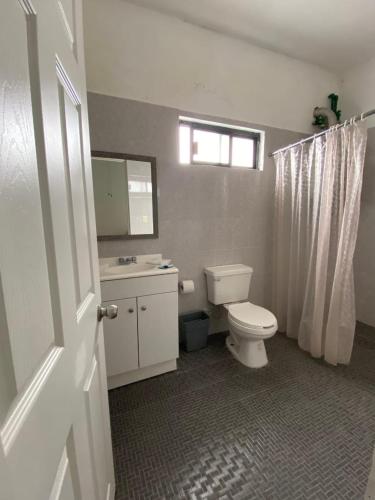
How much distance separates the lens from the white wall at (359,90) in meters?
2.29

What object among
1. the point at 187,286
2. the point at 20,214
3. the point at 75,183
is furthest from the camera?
the point at 187,286

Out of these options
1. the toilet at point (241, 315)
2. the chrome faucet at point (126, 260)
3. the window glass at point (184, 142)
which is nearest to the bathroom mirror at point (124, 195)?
the chrome faucet at point (126, 260)

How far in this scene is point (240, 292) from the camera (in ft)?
7.34

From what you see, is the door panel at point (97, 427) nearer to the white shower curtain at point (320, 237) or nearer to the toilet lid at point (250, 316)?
the toilet lid at point (250, 316)

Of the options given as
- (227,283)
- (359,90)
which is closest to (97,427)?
(227,283)

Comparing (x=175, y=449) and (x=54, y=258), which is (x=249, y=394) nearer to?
(x=175, y=449)

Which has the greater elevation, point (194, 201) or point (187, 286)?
point (194, 201)

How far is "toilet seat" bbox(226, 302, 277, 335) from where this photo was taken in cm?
177

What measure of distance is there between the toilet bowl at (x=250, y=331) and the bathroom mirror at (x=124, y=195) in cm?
103

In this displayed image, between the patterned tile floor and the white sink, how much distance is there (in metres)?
0.88

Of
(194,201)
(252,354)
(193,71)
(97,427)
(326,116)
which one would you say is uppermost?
(193,71)

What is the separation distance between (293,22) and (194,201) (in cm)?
164

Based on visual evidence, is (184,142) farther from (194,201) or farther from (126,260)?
(126,260)

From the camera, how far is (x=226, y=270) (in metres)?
2.19
